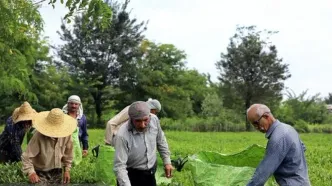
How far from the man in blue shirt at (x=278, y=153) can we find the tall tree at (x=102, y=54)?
115 ft

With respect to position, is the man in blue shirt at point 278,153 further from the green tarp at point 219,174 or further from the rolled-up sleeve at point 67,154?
the rolled-up sleeve at point 67,154

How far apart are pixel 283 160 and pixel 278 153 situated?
16 cm

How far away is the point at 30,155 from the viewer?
5949 mm

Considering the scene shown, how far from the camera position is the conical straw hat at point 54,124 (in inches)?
233

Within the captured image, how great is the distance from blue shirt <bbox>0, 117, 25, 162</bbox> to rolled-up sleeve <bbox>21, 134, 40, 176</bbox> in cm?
101

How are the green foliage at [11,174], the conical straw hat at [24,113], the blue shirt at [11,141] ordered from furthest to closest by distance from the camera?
the green foliage at [11,174], the blue shirt at [11,141], the conical straw hat at [24,113]

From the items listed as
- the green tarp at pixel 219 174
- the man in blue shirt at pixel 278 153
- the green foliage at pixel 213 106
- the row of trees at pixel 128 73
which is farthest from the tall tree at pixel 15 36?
the green foliage at pixel 213 106

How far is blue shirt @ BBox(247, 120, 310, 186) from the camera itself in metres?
4.39

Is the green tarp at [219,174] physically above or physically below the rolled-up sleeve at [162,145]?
below

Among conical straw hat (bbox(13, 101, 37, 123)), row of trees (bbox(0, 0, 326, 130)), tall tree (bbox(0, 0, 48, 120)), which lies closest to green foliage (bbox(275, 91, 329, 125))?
row of trees (bbox(0, 0, 326, 130))

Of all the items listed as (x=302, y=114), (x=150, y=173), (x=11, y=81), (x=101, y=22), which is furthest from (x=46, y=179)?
(x=302, y=114)

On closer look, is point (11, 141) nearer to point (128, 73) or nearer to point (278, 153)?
point (278, 153)

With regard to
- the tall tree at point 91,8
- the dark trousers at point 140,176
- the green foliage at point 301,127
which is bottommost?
the green foliage at point 301,127

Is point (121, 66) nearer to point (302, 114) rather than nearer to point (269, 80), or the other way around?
point (269, 80)
